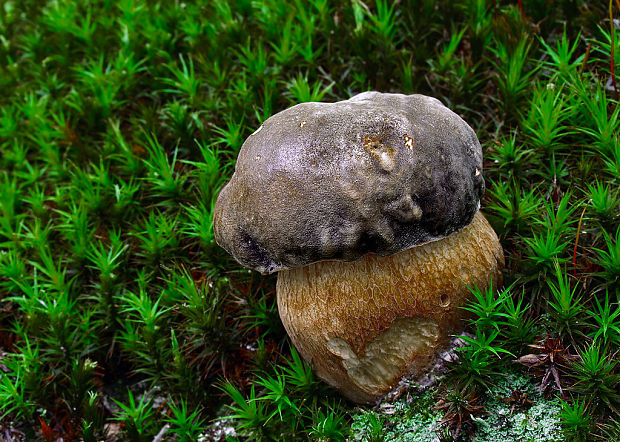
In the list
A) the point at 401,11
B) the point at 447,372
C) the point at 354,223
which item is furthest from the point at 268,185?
the point at 401,11

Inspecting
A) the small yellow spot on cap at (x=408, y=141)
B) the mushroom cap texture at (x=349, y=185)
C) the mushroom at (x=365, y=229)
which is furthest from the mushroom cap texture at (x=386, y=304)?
the small yellow spot on cap at (x=408, y=141)

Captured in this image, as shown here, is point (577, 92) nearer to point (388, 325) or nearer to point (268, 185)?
point (388, 325)

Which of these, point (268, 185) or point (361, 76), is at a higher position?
point (268, 185)

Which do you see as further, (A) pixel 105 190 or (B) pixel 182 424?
(A) pixel 105 190

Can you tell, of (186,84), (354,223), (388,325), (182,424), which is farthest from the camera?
(186,84)

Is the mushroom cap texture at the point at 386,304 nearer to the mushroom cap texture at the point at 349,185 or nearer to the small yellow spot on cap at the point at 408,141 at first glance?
the mushroom cap texture at the point at 349,185

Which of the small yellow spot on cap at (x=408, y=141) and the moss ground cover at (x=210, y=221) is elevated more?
the small yellow spot on cap at (x=408, y=141)
